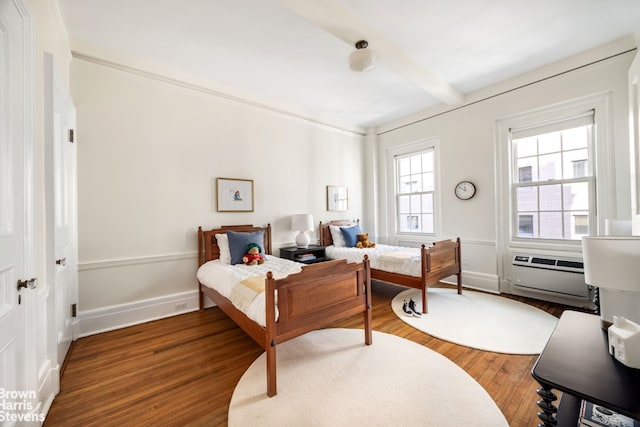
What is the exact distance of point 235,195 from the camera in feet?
12.0

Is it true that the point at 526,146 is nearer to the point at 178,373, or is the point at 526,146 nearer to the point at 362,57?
the point at 362,57

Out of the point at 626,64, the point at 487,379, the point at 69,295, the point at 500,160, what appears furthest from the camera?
the point at 500,160

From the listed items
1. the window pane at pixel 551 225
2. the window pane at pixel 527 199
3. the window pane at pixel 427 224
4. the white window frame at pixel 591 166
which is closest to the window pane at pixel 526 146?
the white window frame at pixel 591 166

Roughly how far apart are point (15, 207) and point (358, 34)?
2727mm

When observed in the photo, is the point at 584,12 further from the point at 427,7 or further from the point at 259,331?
the point at 259,331

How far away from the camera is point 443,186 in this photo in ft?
14.5

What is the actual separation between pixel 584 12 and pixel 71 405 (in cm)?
516

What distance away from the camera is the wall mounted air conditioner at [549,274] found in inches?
121

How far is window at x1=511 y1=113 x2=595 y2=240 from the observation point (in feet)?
10.5

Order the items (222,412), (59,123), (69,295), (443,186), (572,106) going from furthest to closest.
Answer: (443,186) → (572,106) → (69,295) → (59,123) → (222,412)

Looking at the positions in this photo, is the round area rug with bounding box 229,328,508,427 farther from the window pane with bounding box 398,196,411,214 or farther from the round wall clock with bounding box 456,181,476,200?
the window pane with bounding box 398,196,411,214

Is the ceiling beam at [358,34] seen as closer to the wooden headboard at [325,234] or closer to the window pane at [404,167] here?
the window pane at [404,167]

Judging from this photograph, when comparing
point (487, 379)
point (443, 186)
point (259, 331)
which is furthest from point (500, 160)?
point (259, 331)

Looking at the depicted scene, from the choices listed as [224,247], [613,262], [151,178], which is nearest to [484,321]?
[613,262]
